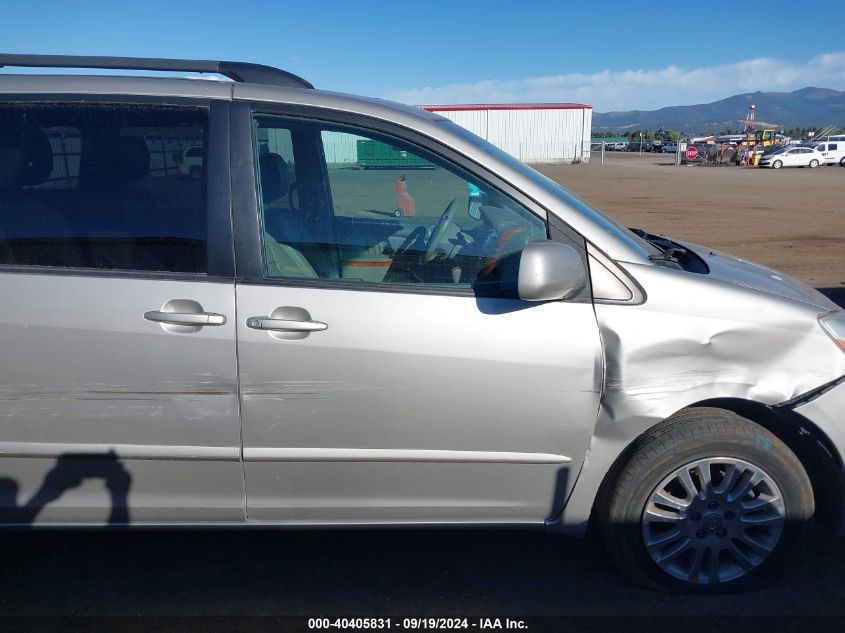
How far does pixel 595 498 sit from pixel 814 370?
0.92 m

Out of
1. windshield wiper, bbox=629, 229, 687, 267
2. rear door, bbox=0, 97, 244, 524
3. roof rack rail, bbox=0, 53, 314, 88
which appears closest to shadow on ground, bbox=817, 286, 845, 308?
windshield wiper, bbox=629, 229, 687, 267

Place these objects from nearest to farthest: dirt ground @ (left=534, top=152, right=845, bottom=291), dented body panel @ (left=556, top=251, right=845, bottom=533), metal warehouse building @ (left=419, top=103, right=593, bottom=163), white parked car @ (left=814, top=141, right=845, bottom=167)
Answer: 1. dented body panel @ (left=556, top=251, right=845, bottom=533)
2. dirt ground @ (left=534, top=152, right=845, bottom=291)
3. white parked car @ (left=814, top=141, right=845, bottom=167)
4. metal warehouse building @ (left=419, top=103, right=593, bottom=163)

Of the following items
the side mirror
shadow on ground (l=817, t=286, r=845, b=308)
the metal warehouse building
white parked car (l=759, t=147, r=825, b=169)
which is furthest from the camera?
the metal warehouse building

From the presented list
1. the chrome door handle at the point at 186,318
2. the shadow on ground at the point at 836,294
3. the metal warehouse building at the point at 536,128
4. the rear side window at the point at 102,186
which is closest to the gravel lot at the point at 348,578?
the chrome door handle at the point at 186,318

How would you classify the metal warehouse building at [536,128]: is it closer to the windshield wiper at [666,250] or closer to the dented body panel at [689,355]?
the windshield wiper at [666,250]

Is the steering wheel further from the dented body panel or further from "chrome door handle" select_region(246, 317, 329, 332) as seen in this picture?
the dented body panel

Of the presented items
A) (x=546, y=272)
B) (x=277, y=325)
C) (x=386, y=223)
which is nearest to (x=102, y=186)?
(x=277, y=325)

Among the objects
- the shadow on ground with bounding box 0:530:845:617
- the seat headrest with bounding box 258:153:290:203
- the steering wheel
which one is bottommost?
the shadow on ground with bounding box 0:530:845:617

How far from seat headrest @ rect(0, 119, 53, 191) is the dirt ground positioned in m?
8.38

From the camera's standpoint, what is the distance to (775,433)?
292 cm

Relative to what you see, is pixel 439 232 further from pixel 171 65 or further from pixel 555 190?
A: pixel 171 65

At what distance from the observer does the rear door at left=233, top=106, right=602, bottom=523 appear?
8.51 ft

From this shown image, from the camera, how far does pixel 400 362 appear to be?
2600 millimetres

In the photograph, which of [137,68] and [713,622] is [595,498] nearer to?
[713,622]
